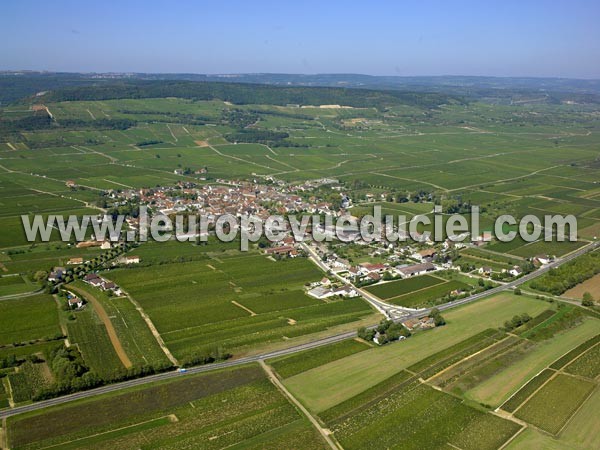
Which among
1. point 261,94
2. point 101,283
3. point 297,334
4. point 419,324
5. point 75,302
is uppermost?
point 261,94

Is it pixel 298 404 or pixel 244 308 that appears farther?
pixel 244 308

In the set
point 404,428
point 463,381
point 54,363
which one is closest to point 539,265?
point 463,381

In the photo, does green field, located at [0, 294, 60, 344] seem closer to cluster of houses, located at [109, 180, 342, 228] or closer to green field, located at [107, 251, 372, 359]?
green field, located at [107, 251, 372, 359]

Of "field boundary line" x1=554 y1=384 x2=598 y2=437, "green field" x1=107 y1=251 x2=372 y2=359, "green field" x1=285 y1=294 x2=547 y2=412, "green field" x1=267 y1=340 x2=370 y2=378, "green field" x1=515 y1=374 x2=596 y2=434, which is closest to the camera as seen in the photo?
"field boundary line" x1=554 y1=384 x2=598 y2=437

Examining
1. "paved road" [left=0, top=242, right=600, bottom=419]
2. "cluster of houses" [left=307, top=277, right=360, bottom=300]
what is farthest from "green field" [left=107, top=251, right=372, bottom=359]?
"paved road" [left=0, top=242, right=600, bottom=419]

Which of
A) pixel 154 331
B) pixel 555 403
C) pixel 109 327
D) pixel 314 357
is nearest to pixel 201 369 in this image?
pixel 154 331

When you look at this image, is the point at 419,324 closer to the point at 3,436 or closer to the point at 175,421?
the point at 175,421
